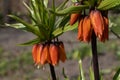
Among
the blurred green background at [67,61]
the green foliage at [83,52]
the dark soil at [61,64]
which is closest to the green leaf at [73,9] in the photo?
the dark soil at [61,64]

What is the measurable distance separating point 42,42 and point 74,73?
3126mm

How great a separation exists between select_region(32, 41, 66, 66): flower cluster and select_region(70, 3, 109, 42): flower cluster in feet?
0.54

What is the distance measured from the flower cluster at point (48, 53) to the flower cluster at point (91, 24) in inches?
6.5

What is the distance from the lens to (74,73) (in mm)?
4703

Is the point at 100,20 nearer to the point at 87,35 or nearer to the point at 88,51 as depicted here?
the point at 87,35

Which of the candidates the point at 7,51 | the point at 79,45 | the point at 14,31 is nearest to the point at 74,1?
the point at 79,45

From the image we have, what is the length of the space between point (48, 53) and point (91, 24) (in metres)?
0.24

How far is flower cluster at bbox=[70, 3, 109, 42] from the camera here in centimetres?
139

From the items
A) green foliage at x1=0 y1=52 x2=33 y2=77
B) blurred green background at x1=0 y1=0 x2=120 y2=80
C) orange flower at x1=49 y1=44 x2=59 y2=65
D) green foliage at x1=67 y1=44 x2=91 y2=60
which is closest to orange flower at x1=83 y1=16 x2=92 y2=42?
orange flower at x1=49 y1=44 x2=59 y2=65

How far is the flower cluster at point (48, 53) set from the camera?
1.55 meters

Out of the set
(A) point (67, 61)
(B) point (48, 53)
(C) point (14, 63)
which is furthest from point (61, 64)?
(B) point (48, 53)

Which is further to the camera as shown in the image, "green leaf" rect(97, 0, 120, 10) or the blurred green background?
the blurred green background

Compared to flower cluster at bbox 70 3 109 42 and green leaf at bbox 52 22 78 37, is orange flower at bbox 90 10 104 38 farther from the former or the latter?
green leaf at bbox 52 22 78 37

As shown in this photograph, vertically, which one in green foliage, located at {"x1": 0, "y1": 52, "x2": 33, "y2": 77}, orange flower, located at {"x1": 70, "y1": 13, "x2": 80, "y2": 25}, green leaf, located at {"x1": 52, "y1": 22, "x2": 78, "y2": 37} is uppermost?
orange flower, located at {"x1": 70, "y1": 13, "x2": 80, "y2": 25}
